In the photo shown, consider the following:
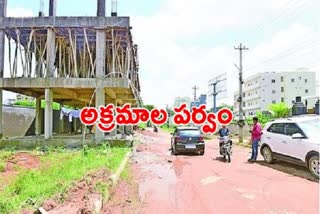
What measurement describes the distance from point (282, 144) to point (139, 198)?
633cm

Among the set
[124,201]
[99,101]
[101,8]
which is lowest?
[124,201]

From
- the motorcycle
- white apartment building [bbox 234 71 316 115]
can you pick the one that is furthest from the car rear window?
white apartment building [bbox 234 71 316 115]

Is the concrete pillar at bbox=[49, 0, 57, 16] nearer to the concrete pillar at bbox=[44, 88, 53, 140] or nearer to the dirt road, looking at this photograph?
the concrete pillar at bbox=[44, 88, 53, 140]

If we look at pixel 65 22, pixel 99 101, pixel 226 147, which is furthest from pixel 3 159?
pixel 65 22

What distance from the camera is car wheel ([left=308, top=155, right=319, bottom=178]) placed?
10633 millimetres

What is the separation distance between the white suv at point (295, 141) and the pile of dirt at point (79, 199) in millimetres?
5864

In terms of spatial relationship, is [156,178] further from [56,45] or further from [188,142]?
[56,45]

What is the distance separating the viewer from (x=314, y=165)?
35.3ft

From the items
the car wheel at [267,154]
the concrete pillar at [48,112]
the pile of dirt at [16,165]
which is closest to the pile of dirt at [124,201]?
the pile of dirt at [16,165]

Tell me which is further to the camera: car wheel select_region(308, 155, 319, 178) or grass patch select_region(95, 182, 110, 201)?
car wheel select_region(308, 155, 319, 178)

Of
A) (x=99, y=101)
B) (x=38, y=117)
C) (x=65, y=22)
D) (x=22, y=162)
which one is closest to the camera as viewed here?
(x=22, y=162)

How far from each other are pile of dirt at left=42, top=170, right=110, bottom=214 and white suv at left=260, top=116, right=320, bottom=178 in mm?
5864

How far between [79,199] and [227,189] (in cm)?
370

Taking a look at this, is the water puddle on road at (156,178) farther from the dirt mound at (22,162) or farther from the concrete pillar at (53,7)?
the concrete pillar at (53,7)
